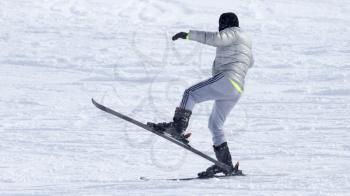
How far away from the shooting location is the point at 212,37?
6801 millimetres

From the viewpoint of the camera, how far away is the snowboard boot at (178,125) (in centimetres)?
733

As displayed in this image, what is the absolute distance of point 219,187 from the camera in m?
6.30

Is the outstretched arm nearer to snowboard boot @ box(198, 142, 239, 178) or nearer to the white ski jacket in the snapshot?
the white ski jacket

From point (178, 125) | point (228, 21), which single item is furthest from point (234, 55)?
point (178, 125)

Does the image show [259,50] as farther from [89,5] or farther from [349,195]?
[349,195]

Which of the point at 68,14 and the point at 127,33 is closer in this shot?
the point at 127,33

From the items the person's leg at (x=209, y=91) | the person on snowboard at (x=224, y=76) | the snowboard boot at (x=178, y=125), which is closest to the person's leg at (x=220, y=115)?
the person on snowboard at (x=224, y=76)

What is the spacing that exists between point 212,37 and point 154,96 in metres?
7.68

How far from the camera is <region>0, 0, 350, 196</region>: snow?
7.98 meters

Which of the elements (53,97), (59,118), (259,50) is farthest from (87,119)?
(259,50)

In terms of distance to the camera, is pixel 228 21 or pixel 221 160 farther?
pixel 221 160

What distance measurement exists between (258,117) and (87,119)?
3.11 meters

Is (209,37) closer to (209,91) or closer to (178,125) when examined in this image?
(209,91)

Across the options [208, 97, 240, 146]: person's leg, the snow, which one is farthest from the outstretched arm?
the snow
